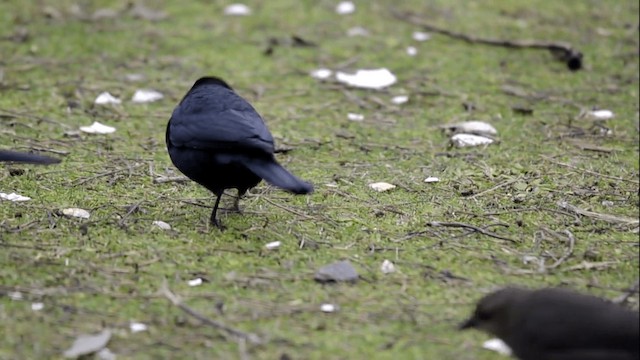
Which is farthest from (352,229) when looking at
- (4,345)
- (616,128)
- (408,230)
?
(616,128)

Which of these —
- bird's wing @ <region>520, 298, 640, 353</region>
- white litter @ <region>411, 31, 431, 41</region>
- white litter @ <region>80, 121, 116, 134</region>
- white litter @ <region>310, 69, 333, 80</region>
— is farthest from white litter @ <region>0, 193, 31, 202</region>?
white litter @ <region>411, 31, 431, 41</region>

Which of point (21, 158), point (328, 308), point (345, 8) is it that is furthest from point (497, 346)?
point (345, 8)

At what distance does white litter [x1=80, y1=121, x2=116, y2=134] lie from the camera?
6.80 m

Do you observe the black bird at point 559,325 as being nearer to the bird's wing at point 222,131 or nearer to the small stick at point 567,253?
the small stick at point 567,253

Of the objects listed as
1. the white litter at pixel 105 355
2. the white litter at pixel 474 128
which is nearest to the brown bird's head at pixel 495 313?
the white litter at pixel 105 355

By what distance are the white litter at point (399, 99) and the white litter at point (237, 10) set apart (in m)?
2.38

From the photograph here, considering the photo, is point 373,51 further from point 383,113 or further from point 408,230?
point 408,230

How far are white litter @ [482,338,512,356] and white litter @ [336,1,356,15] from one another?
5.93 meters

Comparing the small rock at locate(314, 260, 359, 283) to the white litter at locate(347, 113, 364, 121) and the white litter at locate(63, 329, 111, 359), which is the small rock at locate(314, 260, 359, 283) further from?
the white litter at locate(347, 113, 364, 121)

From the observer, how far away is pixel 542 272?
15.3 feet

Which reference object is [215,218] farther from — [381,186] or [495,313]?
[495,313]

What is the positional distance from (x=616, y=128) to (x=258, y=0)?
4165 mm

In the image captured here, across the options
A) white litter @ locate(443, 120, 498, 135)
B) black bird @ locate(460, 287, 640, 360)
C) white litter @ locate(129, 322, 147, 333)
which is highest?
black bird @ locate(460, 287, 640, 360)

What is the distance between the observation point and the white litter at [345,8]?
31.0ft
